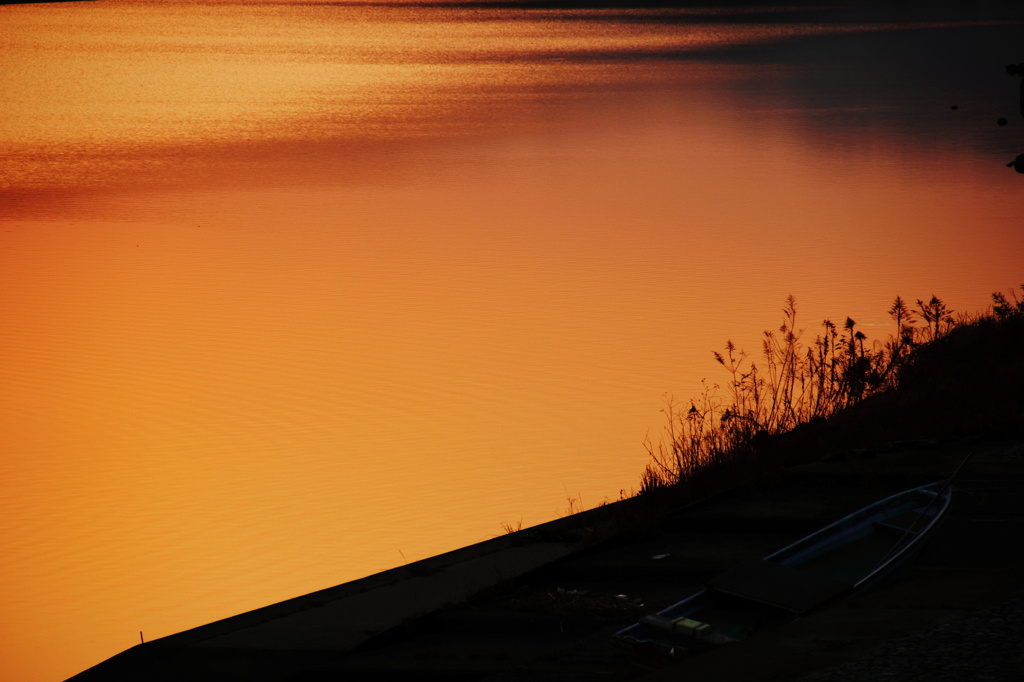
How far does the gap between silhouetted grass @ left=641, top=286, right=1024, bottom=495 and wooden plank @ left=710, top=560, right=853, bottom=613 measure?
2.21 meters

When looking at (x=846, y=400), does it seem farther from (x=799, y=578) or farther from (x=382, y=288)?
(x=382, y=288)

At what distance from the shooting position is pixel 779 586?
6.79 metres

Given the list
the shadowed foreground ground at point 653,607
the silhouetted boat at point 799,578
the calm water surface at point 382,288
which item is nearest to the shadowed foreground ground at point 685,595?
the shadowed foreground ground at point 653,607

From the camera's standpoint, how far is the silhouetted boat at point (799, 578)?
6531 mm

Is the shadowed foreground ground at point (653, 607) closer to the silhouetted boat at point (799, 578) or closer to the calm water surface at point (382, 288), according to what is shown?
the silhouetted boat at point (799, 578)

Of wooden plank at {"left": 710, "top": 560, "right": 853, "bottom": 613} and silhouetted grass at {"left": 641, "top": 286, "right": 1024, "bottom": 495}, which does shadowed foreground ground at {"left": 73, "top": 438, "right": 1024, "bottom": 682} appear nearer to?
wooden plank at {"left": 710, "top": 560, "right": 853, "bottom": 613}

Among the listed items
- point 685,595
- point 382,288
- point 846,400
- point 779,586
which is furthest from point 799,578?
point 382,288

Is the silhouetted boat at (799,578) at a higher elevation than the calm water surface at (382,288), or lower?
lower

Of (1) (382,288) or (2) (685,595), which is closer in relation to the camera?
(2) (685,595)

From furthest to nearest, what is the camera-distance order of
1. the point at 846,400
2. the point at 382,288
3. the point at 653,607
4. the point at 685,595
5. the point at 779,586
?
the point at 382,288 < the point at 846,400 < the point at 685,595 < the point at 653,607 < the point at 779,586

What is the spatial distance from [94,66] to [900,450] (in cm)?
4140

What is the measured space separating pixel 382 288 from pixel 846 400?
6728 millimetres

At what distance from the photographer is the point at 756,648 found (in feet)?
18.8

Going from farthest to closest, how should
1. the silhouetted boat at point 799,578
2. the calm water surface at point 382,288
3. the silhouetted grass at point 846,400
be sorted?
the calm water surface at point 382,288, the silhouetted grass at point 846,400, the silhouetted boat at point 799,578
